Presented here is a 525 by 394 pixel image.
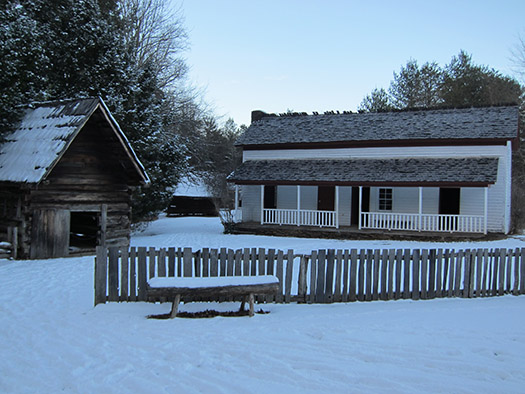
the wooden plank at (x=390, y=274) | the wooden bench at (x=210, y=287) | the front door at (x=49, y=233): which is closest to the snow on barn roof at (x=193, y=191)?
the front door at (x=49, y=233)

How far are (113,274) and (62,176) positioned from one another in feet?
25.2

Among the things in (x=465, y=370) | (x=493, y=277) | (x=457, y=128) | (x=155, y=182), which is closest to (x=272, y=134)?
(x=155, y=182)

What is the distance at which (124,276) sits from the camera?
7.80 meters

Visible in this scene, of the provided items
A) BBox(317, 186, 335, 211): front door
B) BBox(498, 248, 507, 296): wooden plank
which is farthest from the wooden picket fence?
BBox(317, 186, 335, 211): front door

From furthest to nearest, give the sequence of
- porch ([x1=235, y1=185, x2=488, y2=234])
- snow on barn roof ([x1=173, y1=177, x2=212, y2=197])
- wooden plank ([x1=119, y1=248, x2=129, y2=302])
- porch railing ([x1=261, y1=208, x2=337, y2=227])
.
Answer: snow on barn roof ([x1=173, y1=177, x2=212, y2=197])
porch railing ([x1=261, y1=208, x2=337, y2=227])
porch ([x1=235, y1=185, x2=488, y2=234])
wooden plank ([x1=119, y1=248, x2=129, y2=302])

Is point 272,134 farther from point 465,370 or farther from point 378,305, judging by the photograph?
point 465,370

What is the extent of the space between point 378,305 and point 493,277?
2693mm

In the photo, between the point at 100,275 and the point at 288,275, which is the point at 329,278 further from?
the point at 100,275

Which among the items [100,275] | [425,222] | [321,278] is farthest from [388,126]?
[100,275]

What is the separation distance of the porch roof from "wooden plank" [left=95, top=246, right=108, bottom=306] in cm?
1568

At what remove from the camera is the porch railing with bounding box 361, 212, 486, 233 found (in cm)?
2033

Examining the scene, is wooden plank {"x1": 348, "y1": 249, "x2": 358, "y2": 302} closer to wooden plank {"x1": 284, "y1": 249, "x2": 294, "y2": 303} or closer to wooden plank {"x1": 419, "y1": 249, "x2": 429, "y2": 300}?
wooden plank {"x1": 284, "y1": 249, "x2": 294, "y2": 303}

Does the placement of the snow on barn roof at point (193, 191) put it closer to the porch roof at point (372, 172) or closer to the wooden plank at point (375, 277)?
the porch roof at point (372, 172)

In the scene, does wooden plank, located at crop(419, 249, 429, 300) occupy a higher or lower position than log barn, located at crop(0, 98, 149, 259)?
lower
